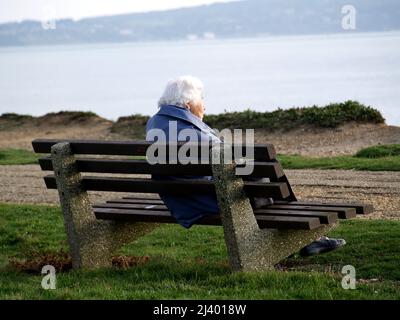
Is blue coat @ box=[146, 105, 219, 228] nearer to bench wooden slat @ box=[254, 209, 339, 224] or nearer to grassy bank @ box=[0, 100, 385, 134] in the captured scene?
bench wooden slat @ box=[254, 209, 339, 224]

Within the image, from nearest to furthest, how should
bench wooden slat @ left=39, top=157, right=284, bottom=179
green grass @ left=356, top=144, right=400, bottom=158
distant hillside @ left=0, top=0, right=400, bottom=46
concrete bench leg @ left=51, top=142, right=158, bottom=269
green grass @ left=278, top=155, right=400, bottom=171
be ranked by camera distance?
bench wooden slat @ left=39, top=157, right=284, bottom=179, concrete bench leg @ left=51, top=142, right=158, bottom=269, green grass @ left=278, top=155, right=400, bottom=171, green grass @ left=356, top=144, right=400, bottom=158, distant hillside @ left=0, top=0, right=400, bottom=46

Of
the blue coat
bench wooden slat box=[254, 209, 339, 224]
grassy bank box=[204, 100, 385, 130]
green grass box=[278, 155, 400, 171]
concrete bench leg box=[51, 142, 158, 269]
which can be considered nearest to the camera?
bench wooden slat box=[254, 209, 339, 224]

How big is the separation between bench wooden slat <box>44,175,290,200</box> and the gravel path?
336cm

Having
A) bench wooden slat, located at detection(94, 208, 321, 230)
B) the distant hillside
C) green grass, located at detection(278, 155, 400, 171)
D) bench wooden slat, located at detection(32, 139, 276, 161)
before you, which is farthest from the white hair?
the distant hillside

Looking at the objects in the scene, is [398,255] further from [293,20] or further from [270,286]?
[293,20]

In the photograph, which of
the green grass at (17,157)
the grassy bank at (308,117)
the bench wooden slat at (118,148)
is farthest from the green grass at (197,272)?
the grassy bank at (308,117)

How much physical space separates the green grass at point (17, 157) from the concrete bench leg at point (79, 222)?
9339 mm

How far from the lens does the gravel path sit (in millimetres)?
11383

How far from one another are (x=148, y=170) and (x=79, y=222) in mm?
753

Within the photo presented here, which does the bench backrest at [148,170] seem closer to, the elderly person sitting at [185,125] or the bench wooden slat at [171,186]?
the bench wooden slat at [171,186]

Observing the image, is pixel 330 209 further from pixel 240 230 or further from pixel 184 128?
pixel 184 128

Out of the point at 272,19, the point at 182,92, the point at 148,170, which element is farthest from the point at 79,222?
the point at 272,19

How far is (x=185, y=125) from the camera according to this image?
751 centimetres

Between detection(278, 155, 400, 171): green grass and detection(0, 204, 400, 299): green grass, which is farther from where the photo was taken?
detection(278, 155, 400, 171): green grass
